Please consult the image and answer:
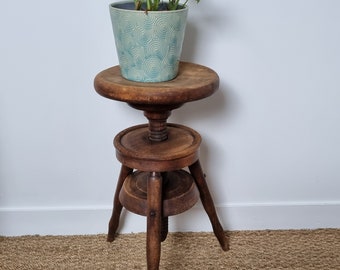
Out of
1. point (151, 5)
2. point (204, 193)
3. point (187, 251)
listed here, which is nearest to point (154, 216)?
point (204, 193)

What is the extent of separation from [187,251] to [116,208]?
238mm

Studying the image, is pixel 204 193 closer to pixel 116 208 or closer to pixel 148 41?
pixel 116 208

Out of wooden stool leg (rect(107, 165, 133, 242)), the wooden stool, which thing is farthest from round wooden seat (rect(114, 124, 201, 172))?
wooden stool leg (rect(107, 165, 133, 242))

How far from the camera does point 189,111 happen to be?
1063 millimetres

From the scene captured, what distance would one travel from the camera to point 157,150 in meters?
0.83

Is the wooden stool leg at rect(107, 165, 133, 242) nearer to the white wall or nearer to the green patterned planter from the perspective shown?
the white wall

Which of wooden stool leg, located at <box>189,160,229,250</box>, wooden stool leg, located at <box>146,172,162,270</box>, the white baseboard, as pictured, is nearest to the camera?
wooden stool leg, located at <box>146,172,162,270</box>

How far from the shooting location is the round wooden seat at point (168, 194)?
→ 85 centimetres

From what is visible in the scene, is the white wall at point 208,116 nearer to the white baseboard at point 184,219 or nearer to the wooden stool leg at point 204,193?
the white baseboard at point 184,219

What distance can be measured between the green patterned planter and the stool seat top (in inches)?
0.9

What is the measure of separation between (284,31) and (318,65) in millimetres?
137

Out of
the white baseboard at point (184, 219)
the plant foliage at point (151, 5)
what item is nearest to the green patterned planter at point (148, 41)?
the plant foliage at point (151, 5)

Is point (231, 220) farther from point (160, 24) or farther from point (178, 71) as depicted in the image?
point (160, 24)

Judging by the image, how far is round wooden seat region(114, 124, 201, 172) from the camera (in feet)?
2.63
